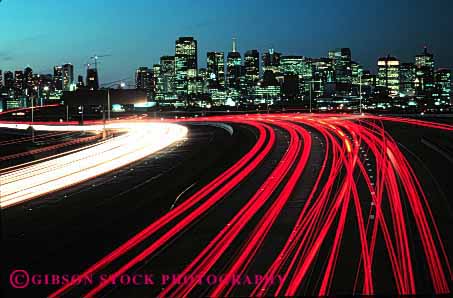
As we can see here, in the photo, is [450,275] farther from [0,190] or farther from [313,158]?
[313,158]

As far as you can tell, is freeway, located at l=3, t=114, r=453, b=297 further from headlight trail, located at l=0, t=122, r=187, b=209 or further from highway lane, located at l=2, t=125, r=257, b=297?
headlight trail, located at l=0, t=122, r=187, b=209

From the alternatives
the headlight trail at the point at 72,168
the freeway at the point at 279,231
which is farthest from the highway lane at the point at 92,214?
the headlight trail at the point at 72,168

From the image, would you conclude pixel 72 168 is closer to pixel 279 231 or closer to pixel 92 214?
pixel 92 214

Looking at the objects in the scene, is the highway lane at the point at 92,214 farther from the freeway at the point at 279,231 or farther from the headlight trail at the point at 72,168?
the headlight trail at the point at 72,168

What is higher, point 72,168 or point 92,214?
point 72,168

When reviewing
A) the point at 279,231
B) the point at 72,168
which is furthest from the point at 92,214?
the point at 72,168

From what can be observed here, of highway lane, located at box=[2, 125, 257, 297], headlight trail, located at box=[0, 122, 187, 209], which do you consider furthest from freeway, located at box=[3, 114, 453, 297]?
headlight trail, located at box=[0, 122, 187, 209]

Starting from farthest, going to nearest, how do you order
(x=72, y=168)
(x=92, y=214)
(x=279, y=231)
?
(x=72, y=168) < (x=92, y=214) < (x=279, y=231)

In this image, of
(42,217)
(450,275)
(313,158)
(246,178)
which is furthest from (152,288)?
(313,158)

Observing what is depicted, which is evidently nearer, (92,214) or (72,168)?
(92,214)

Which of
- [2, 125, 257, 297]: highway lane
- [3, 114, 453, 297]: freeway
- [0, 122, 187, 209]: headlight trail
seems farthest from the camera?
[0, 122, 187, 209]: headlight trail

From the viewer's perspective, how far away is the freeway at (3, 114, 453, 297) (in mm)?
12336

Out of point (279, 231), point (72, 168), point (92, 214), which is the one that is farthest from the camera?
point (72, 168)

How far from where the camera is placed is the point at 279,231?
681 inches
